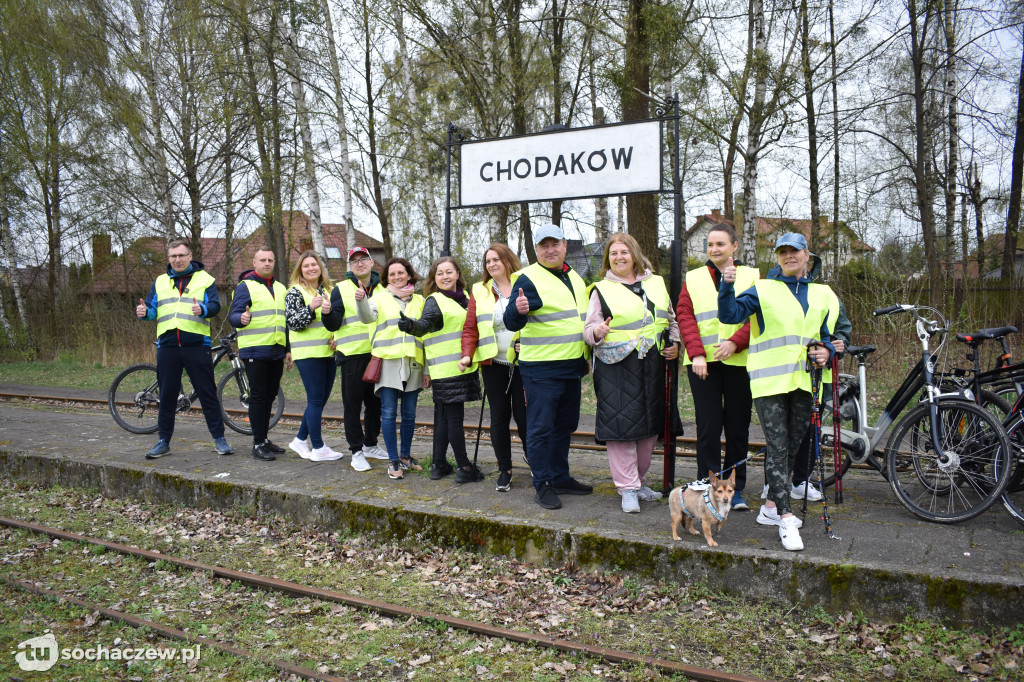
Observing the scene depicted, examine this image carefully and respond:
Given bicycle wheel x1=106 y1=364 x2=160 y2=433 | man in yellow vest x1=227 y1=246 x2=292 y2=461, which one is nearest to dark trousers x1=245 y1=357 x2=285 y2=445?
man in yellow vest x1=227 y1=246 x2=292 y2=461

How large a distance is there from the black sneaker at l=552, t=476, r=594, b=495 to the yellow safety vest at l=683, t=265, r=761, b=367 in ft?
4.87

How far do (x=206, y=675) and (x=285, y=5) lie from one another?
1556cm

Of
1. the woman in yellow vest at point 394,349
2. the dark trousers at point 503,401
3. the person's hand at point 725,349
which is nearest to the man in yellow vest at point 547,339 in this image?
the dark trousers at point 503,401

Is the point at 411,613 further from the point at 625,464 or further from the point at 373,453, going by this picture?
the point at 373,453

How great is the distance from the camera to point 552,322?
521 centimetres

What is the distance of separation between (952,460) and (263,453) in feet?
19.8

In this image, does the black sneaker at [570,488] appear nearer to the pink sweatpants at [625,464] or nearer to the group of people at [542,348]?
the group of people at [542,348]

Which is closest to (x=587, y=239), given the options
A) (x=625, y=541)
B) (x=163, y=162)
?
(x=163, y=162)

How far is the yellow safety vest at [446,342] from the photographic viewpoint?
236 inches

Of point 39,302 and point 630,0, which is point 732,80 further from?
point 39,302

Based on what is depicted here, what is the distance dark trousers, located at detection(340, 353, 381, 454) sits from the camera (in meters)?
6.50

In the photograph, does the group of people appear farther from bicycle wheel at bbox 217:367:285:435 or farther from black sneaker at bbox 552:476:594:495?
bicycle wheel at bbox 217:367:285:435

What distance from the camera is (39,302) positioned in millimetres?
25453

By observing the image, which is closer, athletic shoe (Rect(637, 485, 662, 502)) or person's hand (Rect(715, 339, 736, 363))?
person's hand (Rect(715, 339, 736, 363))
